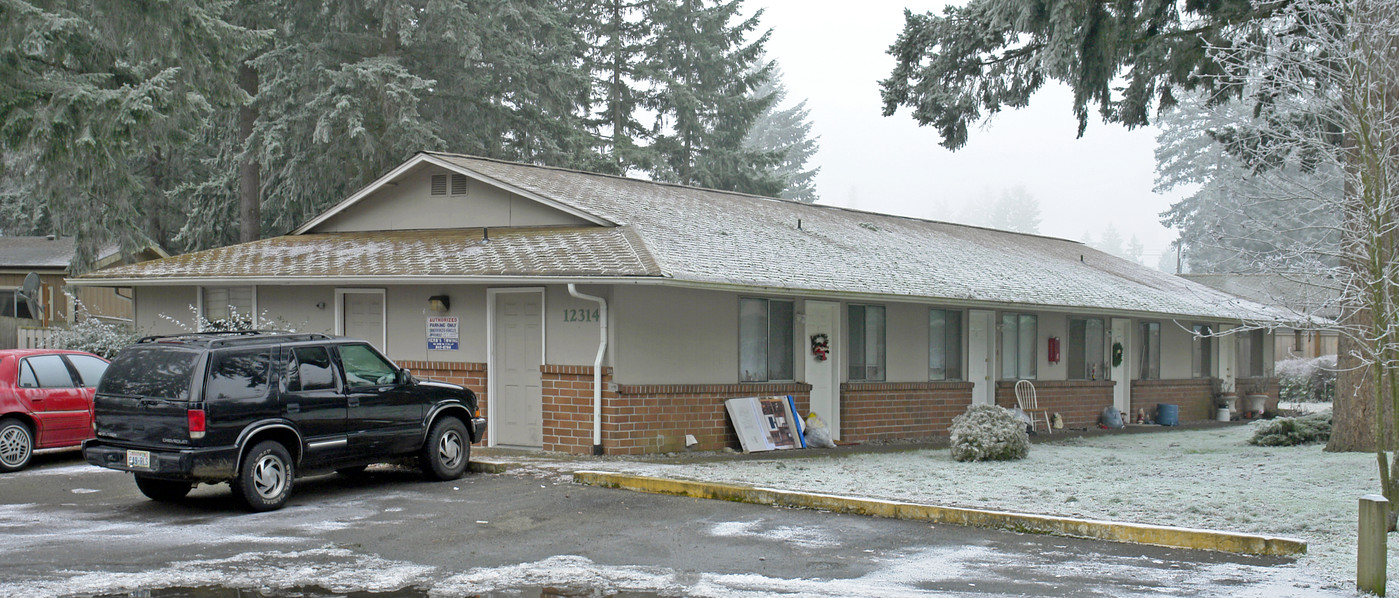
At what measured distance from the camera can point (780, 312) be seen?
55.3 feet

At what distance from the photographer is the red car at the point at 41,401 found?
41.1ft

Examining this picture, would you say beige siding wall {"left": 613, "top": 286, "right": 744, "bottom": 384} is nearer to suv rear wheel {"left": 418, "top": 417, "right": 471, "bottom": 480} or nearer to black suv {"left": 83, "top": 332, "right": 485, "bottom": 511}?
suv rear wheel {"left": 418, "top": 417, "right": 471, "bottom": 480}

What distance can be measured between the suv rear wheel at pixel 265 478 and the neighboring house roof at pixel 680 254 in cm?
421

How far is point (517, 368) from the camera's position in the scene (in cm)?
1516

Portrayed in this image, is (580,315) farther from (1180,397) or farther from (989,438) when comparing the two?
(1180,397)

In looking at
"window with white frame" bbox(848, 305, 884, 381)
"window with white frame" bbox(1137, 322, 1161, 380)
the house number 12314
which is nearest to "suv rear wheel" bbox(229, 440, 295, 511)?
the house number 12314

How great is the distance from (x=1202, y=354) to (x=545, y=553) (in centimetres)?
2364

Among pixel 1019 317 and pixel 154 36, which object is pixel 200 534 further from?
pixel 1019 317

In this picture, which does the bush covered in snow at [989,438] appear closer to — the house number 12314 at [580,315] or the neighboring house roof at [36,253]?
the house number 12314 at [580,315]

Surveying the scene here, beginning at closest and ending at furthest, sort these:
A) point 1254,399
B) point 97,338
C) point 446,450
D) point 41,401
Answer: point 446,450, point 41,401, point 97,338, point 1254,399

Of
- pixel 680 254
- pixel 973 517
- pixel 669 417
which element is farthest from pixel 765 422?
pixel 973 517

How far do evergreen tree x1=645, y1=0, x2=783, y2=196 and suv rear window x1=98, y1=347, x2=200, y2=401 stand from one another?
2990cm

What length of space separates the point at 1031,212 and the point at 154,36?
177450mm

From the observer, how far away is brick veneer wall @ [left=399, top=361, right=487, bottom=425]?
604 inches
